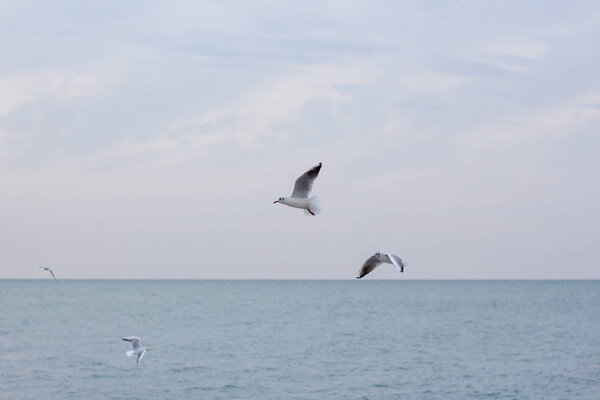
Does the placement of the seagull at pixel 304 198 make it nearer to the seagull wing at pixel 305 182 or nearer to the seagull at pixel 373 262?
the seagull wing at pixel 305 182

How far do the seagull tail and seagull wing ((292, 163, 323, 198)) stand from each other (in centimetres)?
16

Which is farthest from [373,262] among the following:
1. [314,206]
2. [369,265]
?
[314,206]

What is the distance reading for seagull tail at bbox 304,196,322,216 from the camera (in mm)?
14891

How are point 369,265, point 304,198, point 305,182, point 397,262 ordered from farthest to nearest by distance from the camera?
1. point 369,265
2. point 304,198
3. point 305,182
4. point 397,262

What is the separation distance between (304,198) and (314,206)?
25 centimetres

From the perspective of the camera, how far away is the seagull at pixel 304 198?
1477cm

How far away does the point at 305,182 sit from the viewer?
1484cm
